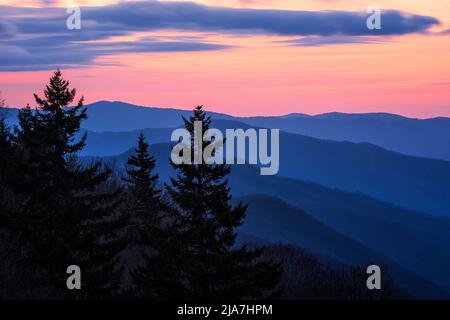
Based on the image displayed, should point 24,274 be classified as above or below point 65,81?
below

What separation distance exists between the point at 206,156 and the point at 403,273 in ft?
575

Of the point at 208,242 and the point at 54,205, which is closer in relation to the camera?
the point at 208,242

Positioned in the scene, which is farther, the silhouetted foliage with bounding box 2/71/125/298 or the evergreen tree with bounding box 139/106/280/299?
the silhouetted foliage with bounding box 2/71/125/298

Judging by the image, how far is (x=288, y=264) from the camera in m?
75.3

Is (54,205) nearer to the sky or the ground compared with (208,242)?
nearer to the sky

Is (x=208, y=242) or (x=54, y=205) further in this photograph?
(x=54, y=205)

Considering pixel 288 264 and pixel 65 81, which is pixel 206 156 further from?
pixel 288 264

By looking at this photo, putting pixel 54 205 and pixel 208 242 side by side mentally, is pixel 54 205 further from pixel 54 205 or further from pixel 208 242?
pixel 208 242

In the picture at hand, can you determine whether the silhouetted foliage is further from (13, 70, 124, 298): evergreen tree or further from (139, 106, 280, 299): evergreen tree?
(139, 106, 280, 299): evergreen tree

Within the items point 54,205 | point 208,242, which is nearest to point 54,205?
point 54,205

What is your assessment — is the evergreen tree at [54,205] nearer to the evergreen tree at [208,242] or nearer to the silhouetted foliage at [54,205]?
the silhouetted foliage at [54,205]

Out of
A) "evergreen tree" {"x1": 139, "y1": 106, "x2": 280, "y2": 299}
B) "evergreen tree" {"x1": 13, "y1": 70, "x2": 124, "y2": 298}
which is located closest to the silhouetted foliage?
"evergreen tree" {"x1": 13, "y1": 70, "x2": 124, "y2": 298}

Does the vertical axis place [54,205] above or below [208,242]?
above
